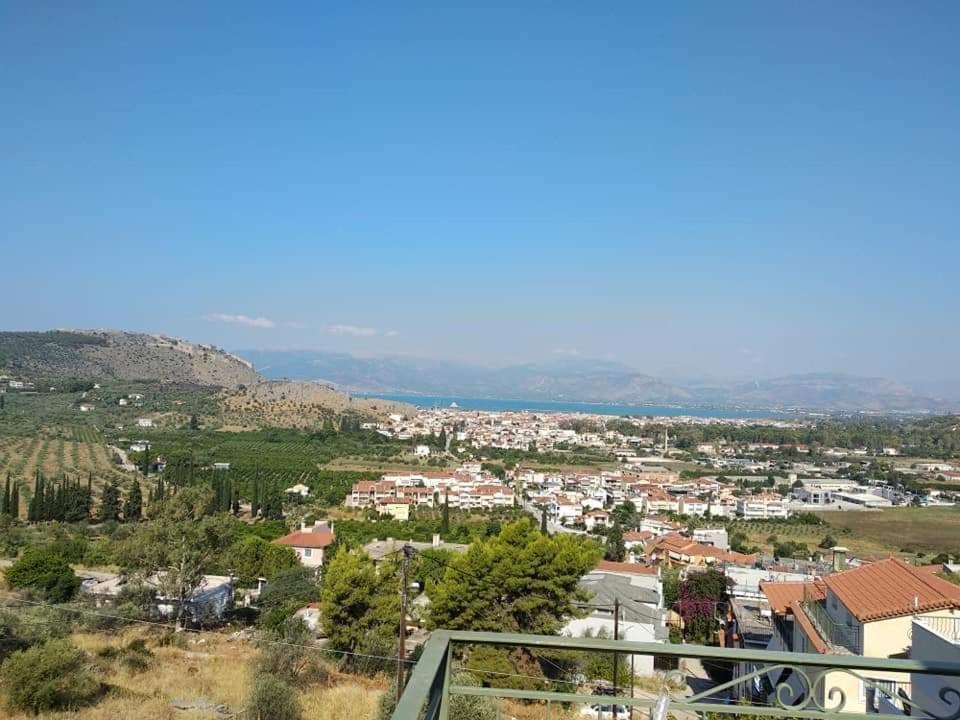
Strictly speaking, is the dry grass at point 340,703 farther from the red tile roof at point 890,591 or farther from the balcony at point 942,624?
the red tile roof at point 890,591

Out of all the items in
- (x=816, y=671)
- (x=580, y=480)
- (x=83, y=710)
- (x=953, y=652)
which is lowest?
(x=580, y=480)

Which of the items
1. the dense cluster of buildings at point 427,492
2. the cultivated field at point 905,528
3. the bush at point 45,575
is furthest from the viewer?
the dense cluster of buildings at point 427,492

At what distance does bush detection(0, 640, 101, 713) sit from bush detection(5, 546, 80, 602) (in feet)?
33.8

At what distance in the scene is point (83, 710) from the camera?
20.2ft

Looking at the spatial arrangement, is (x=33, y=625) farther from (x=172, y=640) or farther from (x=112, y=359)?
(x=112, y=359)

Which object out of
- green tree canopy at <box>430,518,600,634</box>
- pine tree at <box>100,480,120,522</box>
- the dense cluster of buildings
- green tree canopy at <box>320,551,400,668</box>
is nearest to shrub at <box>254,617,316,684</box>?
green tree canopy at <box>320,551,400,668</box>

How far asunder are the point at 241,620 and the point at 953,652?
15.4 m

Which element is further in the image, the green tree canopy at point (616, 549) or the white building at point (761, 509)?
the white building at point (761, 509)

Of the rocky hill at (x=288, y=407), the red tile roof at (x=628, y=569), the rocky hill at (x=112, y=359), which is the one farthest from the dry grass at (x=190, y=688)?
the rocky hill at (x=112, y=359)

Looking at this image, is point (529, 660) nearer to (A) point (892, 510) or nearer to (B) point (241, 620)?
(B) point (241, 620)

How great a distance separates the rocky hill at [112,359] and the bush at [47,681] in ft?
316

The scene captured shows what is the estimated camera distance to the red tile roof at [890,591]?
332 inches

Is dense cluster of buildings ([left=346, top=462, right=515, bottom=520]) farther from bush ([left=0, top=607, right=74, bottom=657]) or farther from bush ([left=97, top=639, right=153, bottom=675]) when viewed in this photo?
bush ([left=97, top=639, right=153, bottom=675])

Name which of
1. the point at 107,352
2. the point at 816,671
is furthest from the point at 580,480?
the point at 107,352
